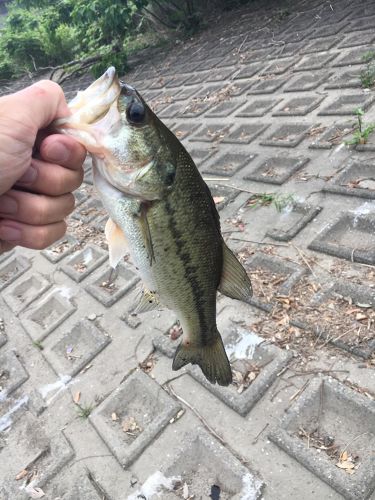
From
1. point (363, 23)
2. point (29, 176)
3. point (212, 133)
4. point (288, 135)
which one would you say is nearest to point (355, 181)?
point (288, 135)

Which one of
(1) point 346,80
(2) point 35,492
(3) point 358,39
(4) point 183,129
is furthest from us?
(4) point 183,129

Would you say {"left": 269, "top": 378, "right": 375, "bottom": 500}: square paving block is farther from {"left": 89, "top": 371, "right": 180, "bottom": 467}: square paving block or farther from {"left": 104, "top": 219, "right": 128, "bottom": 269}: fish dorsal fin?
{"left": 104, "top": 219, "right": 128, "bottom": 269}: fish dorsal fin

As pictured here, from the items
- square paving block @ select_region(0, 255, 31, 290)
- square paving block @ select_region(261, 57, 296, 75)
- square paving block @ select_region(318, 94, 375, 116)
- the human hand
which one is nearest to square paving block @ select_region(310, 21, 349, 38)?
square paving block @ select_region(261, 57, 296, 75)

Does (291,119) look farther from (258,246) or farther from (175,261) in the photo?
(175,261)

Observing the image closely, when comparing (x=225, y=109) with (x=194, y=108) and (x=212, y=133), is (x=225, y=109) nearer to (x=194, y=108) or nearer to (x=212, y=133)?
(x=212, y=133)

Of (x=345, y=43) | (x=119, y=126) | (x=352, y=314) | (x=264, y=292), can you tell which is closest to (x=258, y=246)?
(x=264, y=292)

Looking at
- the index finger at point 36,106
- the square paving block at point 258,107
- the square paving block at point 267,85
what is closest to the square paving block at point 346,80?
the square paving block at point 258,107

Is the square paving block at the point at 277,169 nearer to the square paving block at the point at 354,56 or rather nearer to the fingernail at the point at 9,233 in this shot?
the square paving block at the point at 354,56
